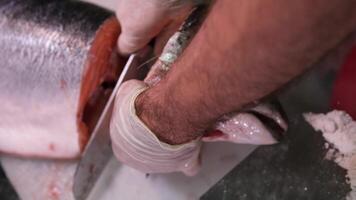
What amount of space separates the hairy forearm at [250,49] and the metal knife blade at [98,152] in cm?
40

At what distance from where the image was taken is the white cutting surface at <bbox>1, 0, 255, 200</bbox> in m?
1.12

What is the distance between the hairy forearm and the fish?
0.46 meters

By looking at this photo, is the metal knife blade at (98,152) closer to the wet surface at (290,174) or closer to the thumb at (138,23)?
the thumb at (138,23)

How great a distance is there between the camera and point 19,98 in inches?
43.8

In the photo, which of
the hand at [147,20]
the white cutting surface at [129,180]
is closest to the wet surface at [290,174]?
the white cutting surface at [129,180]

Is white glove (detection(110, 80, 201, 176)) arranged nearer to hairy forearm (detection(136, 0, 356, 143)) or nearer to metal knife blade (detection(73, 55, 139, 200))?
metal knife blade (detection(73, 55, 139, 200))

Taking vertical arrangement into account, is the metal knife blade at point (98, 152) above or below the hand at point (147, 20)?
below

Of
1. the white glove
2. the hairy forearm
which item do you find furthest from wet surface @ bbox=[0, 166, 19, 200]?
the hairy forearm

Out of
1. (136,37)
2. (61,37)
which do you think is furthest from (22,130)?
(136,37)

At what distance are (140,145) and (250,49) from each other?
1.57 feet

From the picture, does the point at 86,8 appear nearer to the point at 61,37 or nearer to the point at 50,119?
the point at 61,37

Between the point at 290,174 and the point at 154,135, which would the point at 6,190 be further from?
the point at 290,174

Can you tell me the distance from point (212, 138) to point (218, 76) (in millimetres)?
433

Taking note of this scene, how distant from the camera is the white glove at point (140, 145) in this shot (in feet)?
2.83
